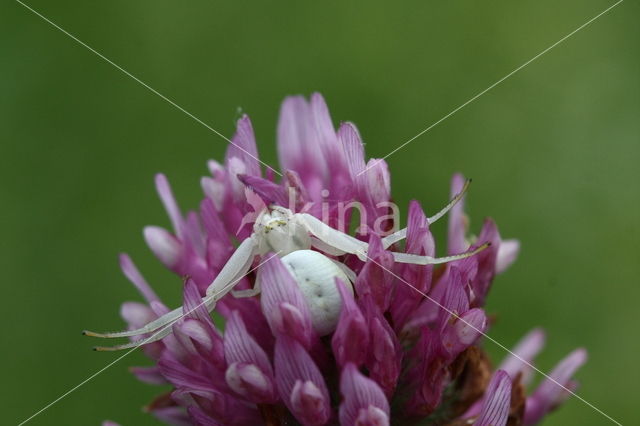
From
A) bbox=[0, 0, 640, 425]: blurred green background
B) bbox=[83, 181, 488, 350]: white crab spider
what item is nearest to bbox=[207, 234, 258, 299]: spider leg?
bbox=[83, 181, 488, 350]: white crab spider

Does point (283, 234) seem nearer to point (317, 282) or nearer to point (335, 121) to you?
point (317, 282)

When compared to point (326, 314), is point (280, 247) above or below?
above

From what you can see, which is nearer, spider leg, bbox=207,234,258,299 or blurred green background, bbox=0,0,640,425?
spider leg, bbox=207,234,258,299

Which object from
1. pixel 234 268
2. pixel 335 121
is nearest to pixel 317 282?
pixel 234 268

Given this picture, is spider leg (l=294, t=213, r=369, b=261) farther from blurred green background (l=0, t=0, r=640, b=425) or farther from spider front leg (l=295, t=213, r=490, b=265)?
blurred green background (l=0, t=0, r=640, b=425)

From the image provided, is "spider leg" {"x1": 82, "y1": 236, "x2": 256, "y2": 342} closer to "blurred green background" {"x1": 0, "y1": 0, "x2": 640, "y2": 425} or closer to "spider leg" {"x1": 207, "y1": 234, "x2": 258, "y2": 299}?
"spider leg" {"x1": 207, "y1": 234, "x2": 258, "y2": 299}

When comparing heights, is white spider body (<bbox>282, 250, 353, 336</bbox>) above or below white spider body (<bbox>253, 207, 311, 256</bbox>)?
below

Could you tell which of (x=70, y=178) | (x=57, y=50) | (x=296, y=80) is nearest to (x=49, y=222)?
(x=70, y=178)
